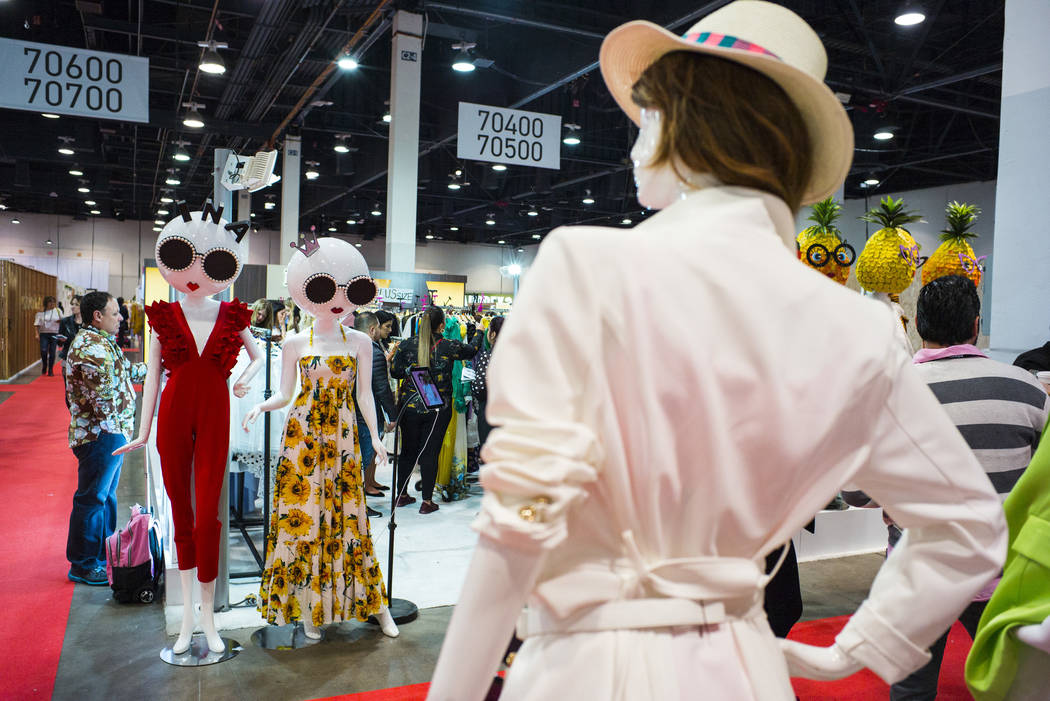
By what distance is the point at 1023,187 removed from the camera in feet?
10.5

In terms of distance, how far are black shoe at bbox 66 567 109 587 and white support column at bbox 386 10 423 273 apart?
4.84 m

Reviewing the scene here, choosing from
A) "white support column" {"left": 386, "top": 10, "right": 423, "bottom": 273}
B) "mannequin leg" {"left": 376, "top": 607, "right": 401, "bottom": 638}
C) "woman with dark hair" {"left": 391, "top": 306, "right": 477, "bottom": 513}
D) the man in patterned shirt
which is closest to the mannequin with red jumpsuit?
"mannequin leg" {"left": 376, "top": 607, "right": 401, "bottom": 638}

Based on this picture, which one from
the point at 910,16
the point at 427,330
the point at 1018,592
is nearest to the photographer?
the point at 1018,592

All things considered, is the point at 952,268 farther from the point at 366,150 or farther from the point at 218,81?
the point at 366,150

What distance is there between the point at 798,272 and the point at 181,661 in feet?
10.8

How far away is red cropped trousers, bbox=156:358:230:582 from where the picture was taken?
3203mm

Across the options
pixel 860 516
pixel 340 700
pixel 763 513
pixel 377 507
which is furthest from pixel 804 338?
pixel 377 507

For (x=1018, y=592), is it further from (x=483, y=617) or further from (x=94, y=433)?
(x=94, y=433)

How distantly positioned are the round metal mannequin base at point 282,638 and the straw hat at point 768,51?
3.24 meters

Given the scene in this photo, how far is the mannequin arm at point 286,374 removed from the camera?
355 centimetres

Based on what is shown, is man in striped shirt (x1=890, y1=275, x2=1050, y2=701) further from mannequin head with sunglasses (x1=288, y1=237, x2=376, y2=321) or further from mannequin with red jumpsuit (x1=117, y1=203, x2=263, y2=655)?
mannequin with red jumpsuit (x1=117, y1=203, x2=263, y2=655)

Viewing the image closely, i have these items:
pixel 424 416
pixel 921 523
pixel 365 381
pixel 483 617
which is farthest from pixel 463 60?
pixel 483 617

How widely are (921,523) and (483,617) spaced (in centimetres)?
54

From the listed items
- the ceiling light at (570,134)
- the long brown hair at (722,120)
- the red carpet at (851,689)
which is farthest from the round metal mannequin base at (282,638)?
the ceiling light at (570,134)
